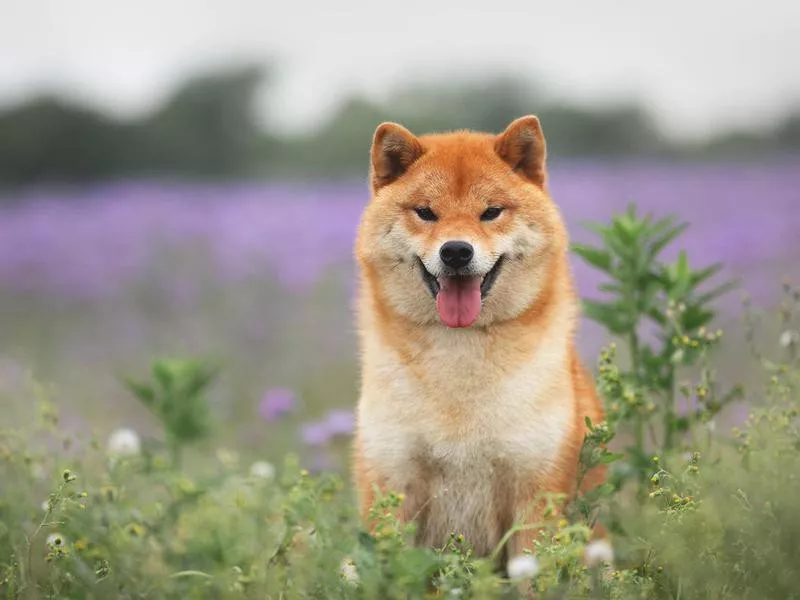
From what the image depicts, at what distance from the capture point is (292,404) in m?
4.86

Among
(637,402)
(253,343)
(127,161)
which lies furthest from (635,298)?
(127,161)

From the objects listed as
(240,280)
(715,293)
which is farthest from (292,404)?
(240,280)

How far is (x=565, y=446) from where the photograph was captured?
126 inches

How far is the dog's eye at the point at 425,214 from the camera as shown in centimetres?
327

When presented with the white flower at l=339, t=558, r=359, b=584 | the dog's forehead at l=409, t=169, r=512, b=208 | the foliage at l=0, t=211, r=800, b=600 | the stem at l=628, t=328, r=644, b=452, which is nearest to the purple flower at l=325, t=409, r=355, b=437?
the foliage at l=0, t=211, r=800, b=600

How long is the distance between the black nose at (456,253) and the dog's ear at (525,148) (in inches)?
16.8

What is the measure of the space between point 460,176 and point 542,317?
20.1 inches

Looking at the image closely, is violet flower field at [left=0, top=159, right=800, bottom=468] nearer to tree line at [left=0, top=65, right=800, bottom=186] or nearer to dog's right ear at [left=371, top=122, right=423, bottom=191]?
dog's right ear at [left=371, top=122, right=423, bottom=191]

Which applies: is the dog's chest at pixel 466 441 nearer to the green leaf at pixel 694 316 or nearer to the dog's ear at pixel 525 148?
the dog's ear at pixel 525 148

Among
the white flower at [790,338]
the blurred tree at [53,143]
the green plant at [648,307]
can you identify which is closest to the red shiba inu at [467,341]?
the green plant at [648,307]

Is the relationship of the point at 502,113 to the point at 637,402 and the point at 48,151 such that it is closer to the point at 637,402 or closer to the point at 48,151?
the point at 48,151

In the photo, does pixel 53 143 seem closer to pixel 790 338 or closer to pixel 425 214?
pixel 425 214

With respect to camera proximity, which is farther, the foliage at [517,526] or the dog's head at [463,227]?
the dog's head at [463,227]

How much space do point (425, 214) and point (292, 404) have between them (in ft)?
6.02
